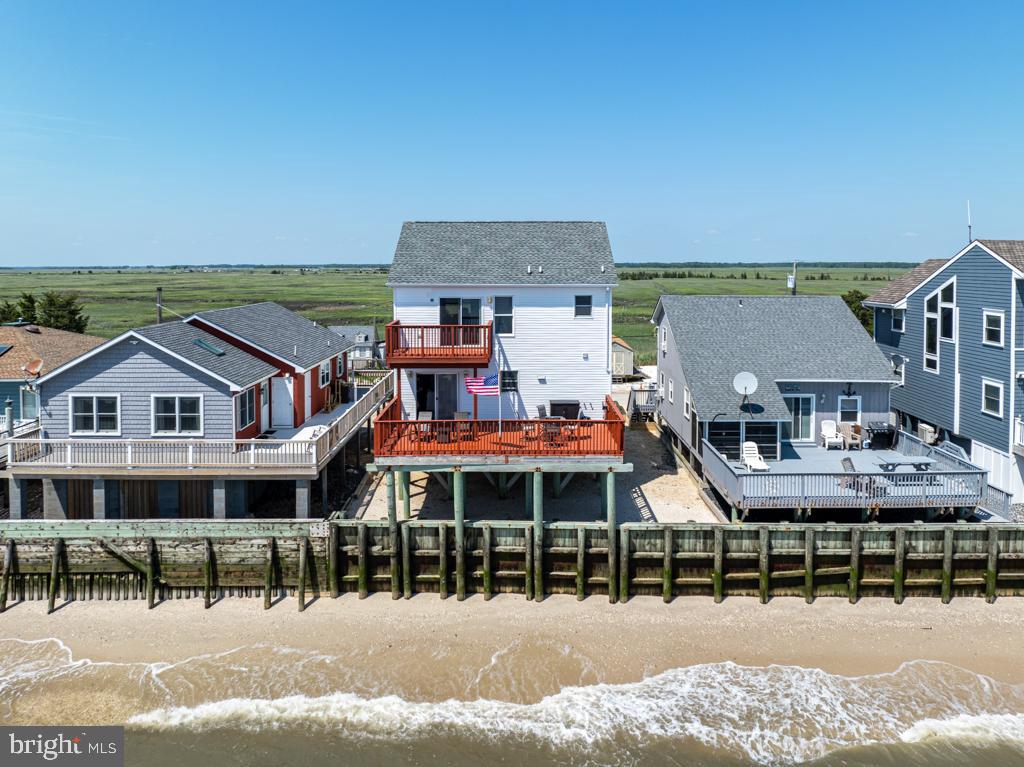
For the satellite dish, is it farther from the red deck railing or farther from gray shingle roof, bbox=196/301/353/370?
gray shingle roof, bbox=196/301/353/370

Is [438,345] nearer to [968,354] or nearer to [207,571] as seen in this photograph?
[207,571]

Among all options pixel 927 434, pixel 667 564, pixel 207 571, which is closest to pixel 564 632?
pixel 667 564

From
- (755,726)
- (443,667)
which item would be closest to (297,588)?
(443,667)

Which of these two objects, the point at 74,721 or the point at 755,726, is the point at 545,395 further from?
the point at 74,721

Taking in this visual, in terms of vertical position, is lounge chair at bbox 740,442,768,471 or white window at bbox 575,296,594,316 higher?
white window at bbox 575,296,594,316

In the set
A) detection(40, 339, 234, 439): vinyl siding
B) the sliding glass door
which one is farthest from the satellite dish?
detection(40, 339, 234, 439): vinyl siding
